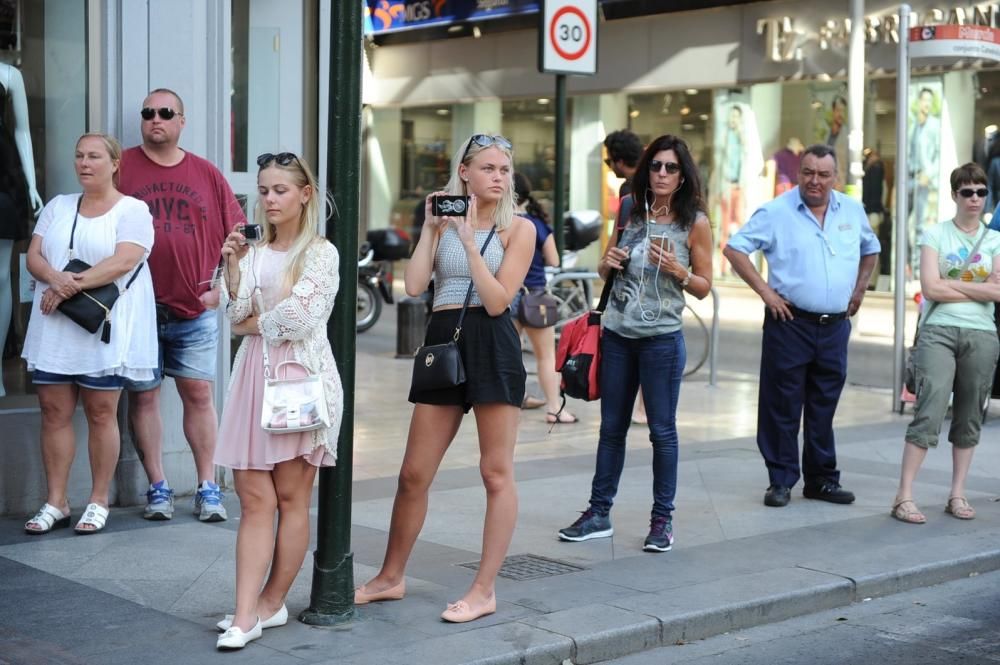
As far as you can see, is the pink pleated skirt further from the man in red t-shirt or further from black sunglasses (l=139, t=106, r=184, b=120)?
black sunglasses (l=139, t=106, r=184, b=120)

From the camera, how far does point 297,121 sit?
864 centimetres

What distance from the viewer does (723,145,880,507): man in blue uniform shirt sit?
7.95 meters

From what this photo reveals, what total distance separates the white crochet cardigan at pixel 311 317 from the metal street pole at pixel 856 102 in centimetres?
1037

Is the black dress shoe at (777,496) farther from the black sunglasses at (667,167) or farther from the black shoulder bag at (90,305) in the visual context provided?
the black shoulder bag at (90,305)

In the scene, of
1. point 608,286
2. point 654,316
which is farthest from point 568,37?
point 654,316

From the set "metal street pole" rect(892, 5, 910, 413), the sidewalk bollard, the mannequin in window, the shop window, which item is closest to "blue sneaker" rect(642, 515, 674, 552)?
the shop window

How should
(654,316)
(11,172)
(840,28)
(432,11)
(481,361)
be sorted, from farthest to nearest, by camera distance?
(432,11) → (840,28) → (11,172) → (654,316) → (481,361)

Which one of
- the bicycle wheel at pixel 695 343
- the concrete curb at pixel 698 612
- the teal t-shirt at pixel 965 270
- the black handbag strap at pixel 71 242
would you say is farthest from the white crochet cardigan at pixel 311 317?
the bicycle wheel at pixel 695 343

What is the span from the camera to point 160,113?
7.19 metres

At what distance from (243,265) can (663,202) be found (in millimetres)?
2534

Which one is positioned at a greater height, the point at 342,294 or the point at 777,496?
the point at 342,294

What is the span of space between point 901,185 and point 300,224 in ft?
24.3

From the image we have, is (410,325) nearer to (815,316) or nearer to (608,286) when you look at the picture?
(815,316)

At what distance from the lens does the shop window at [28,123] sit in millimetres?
7680
